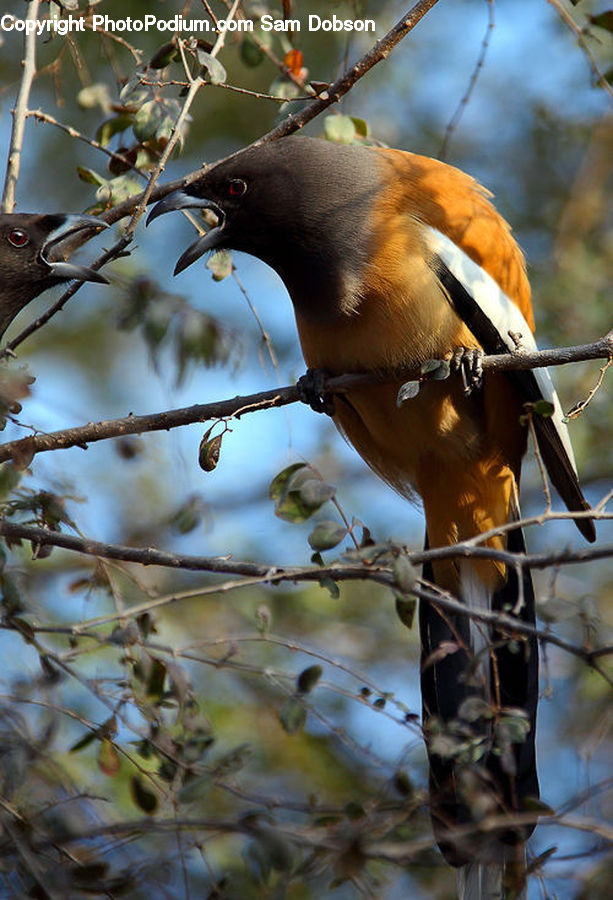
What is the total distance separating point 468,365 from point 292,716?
161 centimetres

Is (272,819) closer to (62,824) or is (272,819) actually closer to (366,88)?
(62,824)

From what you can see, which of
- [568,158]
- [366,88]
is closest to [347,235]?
[366,88]

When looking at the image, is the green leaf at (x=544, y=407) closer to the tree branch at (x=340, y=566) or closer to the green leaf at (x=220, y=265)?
the tree branch at (x=340, y=566)

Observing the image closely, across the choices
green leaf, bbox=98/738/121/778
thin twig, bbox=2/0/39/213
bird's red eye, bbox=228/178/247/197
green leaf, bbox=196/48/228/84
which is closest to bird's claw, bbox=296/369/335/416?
bird's red eye, bbox=228/178/247/197

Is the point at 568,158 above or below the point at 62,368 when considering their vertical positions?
above

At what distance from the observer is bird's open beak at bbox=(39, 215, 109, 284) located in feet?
12.5

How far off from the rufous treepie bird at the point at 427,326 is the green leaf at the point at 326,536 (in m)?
1.11

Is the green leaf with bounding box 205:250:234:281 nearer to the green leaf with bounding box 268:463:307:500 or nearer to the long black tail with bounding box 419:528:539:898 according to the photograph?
the green leaf with bounding box 268:463:307:500

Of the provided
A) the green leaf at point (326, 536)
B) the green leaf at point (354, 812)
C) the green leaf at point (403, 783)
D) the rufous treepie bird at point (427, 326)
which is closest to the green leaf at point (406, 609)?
the green leaf at point (326, 536)

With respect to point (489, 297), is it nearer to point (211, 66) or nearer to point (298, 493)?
point (211, 66)

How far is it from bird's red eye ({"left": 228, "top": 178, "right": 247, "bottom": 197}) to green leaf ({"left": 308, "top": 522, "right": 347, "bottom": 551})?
1800 mm

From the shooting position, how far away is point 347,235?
3.79 m

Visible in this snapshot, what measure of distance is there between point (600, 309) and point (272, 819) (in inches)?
182

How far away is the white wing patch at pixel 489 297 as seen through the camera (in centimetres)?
370
